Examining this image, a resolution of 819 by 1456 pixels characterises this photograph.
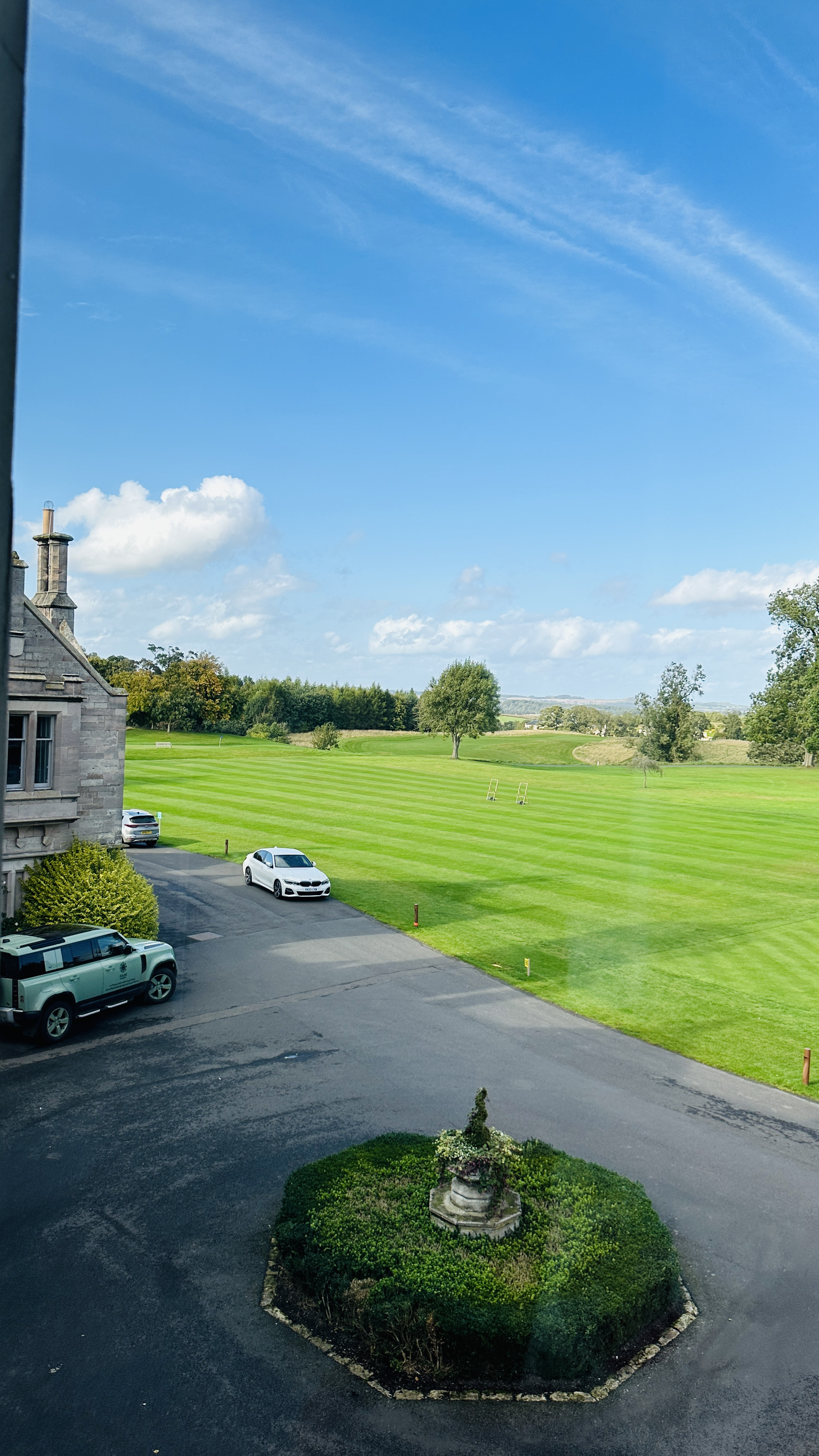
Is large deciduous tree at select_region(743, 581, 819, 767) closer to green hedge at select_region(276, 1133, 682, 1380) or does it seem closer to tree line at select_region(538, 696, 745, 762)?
tree line at select_region(538, 696, 745, 762)

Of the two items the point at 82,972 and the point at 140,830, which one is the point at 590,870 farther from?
the point at 82,972

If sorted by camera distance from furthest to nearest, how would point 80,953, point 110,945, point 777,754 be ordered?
point 777,754, point 110,945, point 80,953

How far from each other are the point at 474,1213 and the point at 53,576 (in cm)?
1795

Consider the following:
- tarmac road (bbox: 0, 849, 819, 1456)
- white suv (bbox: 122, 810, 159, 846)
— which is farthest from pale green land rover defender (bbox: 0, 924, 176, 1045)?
white suv (bbox: 122, 810, 159, 846)

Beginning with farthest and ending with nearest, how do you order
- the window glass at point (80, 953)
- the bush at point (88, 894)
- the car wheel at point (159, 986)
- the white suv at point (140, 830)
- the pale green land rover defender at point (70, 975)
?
the white suv at point (140, 830), the bush at point (88, 894), the car wheel at point (159, 986), the window glass at point (80, 953), the pale green land rover defender at point (70, 975)

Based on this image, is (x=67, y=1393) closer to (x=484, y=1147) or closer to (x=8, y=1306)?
(x=8, y=1306)

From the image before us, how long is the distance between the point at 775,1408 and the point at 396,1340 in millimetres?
3561

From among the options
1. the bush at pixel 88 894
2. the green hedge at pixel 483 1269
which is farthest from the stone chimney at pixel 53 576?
the green hedge at pixel 483 1269

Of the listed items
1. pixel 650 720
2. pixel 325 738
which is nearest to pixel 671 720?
pixel 650 720

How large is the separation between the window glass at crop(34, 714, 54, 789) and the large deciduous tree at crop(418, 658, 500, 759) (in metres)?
60.4

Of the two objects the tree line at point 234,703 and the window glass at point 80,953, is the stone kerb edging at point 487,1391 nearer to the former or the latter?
the window glass at point 80,953

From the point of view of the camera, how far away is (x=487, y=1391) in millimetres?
8758

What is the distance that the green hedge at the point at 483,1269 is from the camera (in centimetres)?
888

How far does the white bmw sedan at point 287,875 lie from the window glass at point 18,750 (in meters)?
10.1
